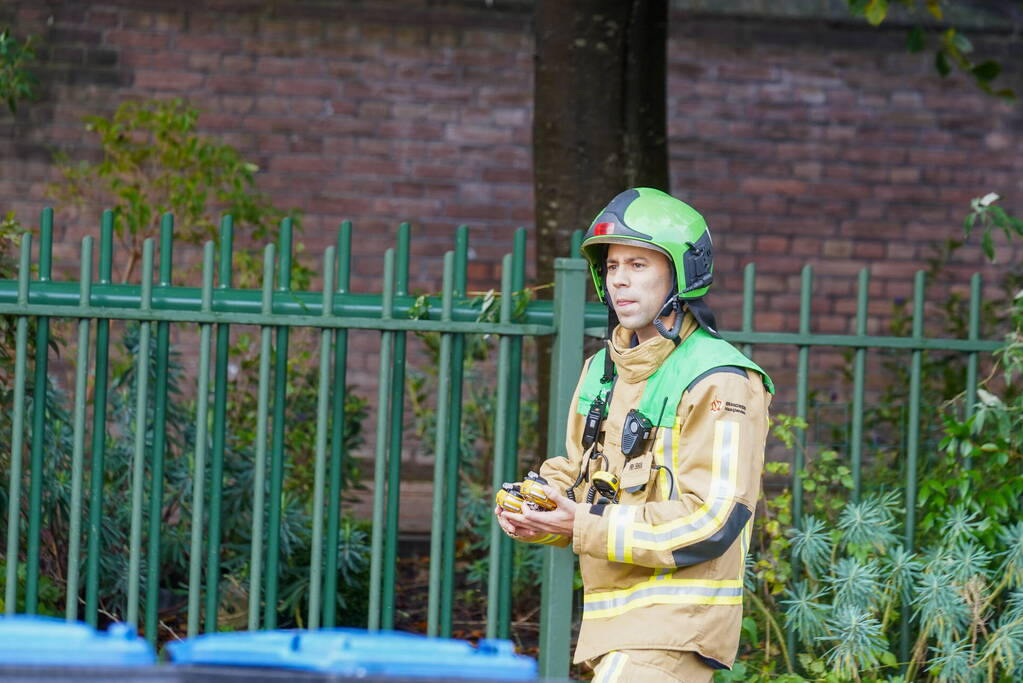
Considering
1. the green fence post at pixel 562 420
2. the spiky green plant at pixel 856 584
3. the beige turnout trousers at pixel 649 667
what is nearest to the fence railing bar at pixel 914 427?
the spiky green plant at pixel 856 584

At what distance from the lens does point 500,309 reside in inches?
135

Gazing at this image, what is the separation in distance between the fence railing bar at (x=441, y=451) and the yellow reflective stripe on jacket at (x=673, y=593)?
101cm

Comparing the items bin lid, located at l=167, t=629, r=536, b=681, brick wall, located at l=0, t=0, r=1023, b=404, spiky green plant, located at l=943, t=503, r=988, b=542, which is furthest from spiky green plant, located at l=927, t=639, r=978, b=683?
brick wall, located at l=0, t=0, r=1023, b=404

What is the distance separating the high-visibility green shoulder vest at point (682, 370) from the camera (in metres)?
2.46

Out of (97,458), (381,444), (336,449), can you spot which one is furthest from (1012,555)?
(97,458)

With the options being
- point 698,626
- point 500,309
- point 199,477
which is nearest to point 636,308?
point 698,626

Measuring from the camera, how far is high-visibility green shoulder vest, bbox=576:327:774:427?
2.46 m

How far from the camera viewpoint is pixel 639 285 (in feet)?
Answer: 8.39

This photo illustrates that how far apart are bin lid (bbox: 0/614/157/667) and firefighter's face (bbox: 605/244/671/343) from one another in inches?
52.9

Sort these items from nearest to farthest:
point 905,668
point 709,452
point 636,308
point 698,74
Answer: point 709,452
point 636,308
point 905,668
point 698,74

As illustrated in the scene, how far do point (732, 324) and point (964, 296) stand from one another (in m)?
1.35

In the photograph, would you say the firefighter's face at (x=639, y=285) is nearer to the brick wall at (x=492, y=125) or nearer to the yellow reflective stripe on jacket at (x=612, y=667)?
the yellow reflective stripe on jacket at (x=612, y=667)

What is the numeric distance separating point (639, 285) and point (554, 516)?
1.64ft

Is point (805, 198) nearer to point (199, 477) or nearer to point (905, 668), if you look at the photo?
point (905, 668)
